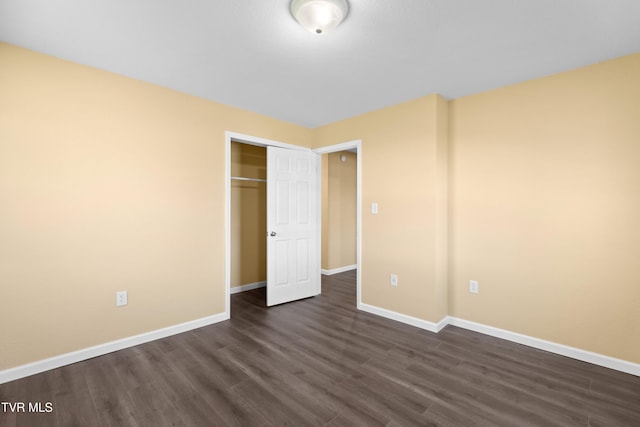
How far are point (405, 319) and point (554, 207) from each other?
5.96 feet

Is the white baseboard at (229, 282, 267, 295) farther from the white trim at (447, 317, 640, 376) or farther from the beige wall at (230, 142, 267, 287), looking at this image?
the white trim at (447, 317, 640, 376)

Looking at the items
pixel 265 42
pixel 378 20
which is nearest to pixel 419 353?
pixel 378 20

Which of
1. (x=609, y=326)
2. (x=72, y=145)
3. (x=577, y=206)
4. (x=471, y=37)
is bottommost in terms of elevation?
(x=609, y=326)

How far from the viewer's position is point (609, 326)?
229 cm

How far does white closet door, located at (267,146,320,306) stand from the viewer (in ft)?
12.3

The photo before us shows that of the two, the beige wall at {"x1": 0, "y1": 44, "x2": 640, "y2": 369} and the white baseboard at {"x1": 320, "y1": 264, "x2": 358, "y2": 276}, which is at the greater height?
the beige wall at {"x1": 0, "y1": 44, "x2": 640, "y2": 369}

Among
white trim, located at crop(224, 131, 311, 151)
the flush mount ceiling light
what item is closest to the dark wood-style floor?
white trim, located at crop(224, 131, 311, 151)

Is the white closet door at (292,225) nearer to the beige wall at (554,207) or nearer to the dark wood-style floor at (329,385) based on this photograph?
the dark wood-style floor at (329,385)

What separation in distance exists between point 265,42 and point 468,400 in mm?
2911

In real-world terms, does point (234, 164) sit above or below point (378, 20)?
below

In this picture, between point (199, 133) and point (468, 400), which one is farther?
point (199, 133)

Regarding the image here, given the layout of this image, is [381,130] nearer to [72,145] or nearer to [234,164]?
[234,164]

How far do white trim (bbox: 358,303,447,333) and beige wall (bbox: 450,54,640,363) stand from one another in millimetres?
349

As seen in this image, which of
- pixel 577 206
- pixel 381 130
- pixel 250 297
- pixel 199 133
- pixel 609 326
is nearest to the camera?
pixel 609 326
